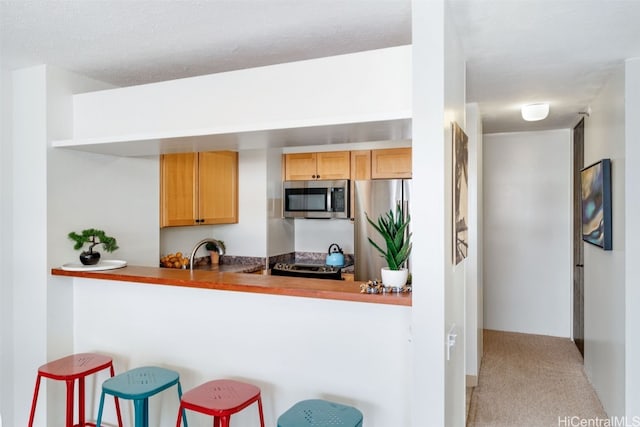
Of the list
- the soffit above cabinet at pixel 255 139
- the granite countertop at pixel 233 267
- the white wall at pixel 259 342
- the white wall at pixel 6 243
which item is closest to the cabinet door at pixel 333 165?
the granite countertop at pixel 233 267

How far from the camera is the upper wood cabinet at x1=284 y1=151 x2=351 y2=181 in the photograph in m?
4.48

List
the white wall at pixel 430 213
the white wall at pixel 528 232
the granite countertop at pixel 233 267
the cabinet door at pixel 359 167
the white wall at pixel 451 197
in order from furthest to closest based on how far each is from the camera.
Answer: the white wall at pixel 528 232 → the cabinet door at pixel 359 167 → the granite countertop at pixel 233 267 → the white wall at pixel 451 197 → the white wall at pixel 430 213

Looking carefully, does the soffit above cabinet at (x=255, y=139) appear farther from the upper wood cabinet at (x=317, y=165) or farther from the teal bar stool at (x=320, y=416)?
the upper wood cabinet at (x=317, y=165)

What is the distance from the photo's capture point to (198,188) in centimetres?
395

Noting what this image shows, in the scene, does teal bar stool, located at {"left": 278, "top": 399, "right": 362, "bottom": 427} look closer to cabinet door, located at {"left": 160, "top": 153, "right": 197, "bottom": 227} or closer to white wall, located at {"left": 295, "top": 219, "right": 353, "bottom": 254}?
cabinet door, located at {"left": 160, "top": 153, "right": 197, "bottom": 227}

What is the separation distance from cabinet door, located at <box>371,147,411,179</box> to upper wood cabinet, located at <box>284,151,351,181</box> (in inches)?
10.9

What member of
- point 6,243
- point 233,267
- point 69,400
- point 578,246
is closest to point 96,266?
point 6,243

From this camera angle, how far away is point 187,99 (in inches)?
96.4

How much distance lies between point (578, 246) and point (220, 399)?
13.4 ft

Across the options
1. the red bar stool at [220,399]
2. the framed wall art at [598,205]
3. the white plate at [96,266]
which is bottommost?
the red bar stool at [220,399]

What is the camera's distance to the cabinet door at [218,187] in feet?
13.2

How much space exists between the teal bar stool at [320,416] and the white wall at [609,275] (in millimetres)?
1945

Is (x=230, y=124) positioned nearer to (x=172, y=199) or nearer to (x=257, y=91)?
(x=257, y=91)

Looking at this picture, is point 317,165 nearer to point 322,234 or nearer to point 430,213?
point 322,234
